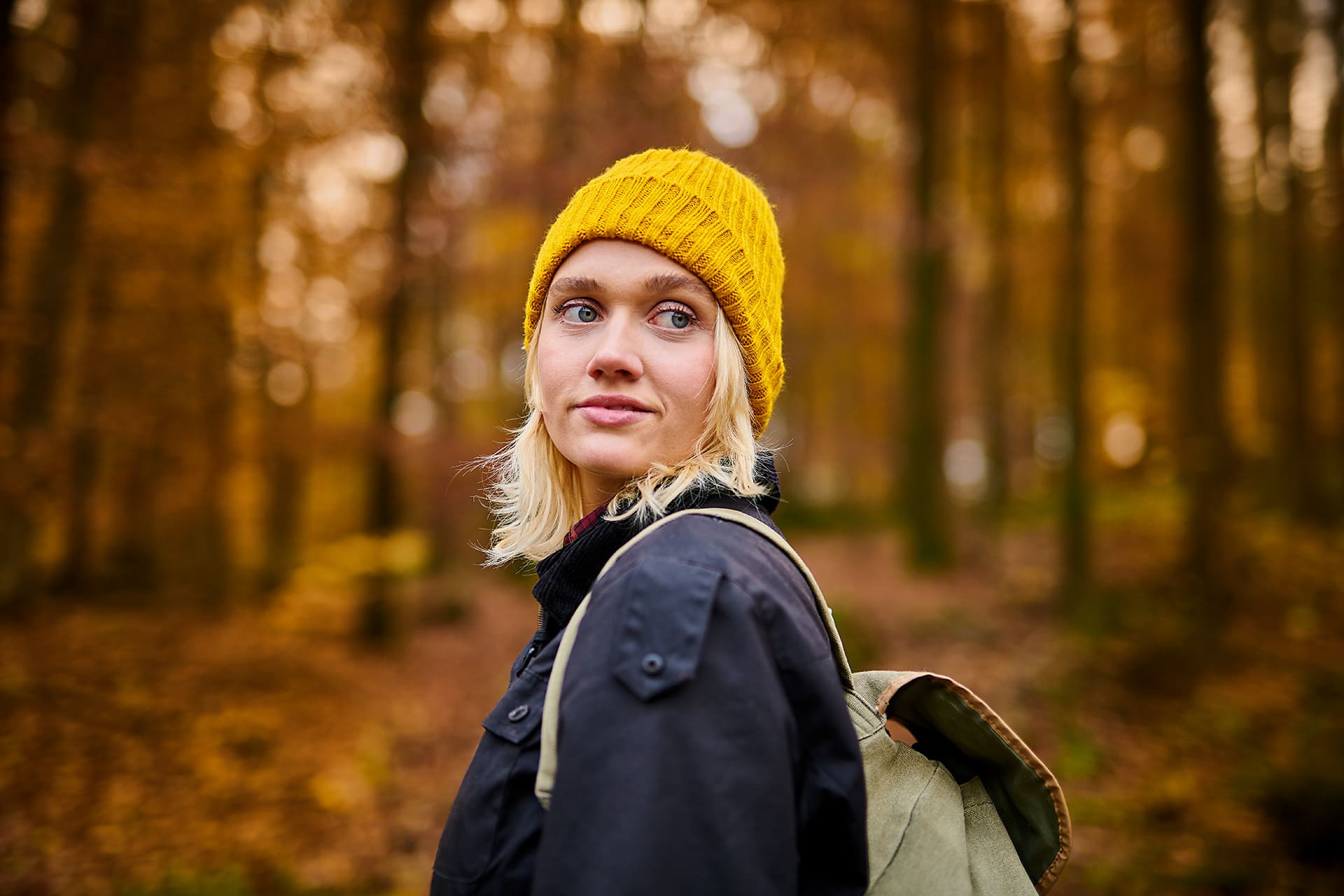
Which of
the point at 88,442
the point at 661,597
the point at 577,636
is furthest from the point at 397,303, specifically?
the point at 661,597

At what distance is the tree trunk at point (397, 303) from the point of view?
29.6 ft

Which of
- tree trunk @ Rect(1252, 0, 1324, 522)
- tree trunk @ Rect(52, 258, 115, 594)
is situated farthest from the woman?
tree trunk @ Rect(1252, 0, 1324, 522)

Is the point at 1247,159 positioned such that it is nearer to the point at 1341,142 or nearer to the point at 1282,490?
the point at 1341,142

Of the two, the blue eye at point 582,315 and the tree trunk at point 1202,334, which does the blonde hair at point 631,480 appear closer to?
the blue eye at point 582,315

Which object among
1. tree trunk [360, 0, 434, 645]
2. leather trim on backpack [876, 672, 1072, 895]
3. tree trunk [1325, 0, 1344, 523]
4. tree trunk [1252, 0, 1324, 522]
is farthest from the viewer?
tree trunk [1252, 0, 1324, 522]

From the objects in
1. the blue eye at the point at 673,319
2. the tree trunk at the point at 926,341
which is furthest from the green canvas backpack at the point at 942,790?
the tree trunk at the point at 926,341

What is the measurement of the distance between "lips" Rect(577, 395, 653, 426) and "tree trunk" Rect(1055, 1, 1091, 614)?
30.4 feet

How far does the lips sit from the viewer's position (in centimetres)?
160

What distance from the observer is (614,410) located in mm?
1608

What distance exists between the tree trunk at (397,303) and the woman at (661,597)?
7830mm

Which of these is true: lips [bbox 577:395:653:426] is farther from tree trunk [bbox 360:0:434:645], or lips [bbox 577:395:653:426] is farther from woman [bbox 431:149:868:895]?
tree trunk [bbox 360:0:434:645]

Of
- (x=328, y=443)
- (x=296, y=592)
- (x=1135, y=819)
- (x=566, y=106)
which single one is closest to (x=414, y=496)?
(x=328, y=443)

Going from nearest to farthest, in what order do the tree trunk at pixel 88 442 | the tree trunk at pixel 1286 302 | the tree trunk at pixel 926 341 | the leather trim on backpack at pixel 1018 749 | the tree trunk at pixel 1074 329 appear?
1. the leather trim on backpack at pixel 1018 749
2. the tree trunk at pixel 88 442
3. the tree trunk at pixel 1074 329
4. the tree trunk at pixel 926 341
5. the tree trunk at pixel 1286 302

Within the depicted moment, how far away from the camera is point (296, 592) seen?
11.4 metres
